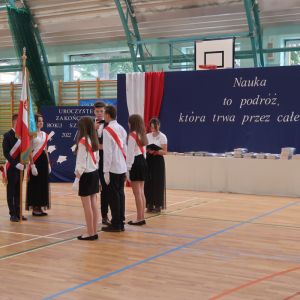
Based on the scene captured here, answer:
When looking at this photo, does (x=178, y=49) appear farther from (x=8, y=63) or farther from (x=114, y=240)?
(x=114, y=240)

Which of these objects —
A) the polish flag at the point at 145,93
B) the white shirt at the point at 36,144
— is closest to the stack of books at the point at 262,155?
the polish flag at the point at 145,93

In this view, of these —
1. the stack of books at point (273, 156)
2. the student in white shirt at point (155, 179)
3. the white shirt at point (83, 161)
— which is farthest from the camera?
the stack of books at point (273, 156)

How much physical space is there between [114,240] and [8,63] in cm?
1130

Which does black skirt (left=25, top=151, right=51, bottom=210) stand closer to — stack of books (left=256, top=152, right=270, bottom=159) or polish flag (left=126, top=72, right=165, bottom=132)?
polish flag (left=126, top=72, right=165, bottom=132)

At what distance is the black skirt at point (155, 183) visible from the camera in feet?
19.1

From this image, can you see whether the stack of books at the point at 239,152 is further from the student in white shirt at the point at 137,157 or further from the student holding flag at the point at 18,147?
the student holding flag at the point at 18,147

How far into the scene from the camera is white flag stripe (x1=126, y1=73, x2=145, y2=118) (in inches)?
349

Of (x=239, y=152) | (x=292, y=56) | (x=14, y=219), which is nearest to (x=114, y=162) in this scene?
(x=14, y=219)

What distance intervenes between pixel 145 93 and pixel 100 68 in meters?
4.54

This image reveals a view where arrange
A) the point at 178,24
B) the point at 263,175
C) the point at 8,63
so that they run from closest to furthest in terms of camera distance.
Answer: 1. the point at 263,175
2. the point at 178,24
3. the point at 8,63

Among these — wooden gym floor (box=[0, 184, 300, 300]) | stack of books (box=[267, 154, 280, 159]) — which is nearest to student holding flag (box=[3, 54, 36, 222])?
wooden gym floor (box=[0, 184, 300, 300])

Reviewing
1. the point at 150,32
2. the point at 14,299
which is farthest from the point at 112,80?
the point at 14,299

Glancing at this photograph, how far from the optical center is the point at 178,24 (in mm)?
10938

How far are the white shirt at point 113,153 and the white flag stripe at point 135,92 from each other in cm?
449
